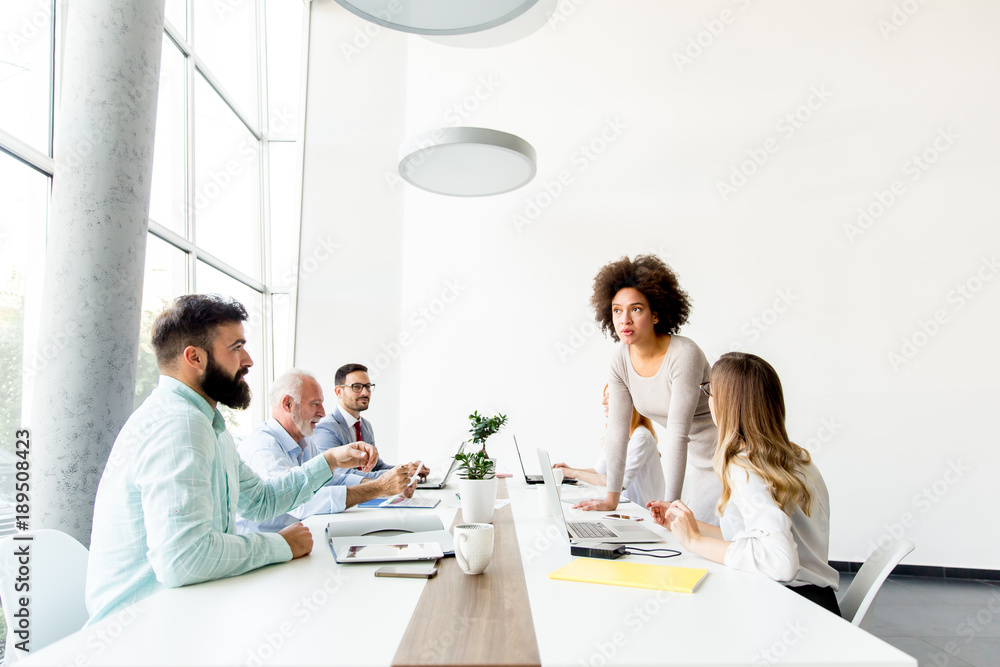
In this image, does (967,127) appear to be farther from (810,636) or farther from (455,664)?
(455,664)

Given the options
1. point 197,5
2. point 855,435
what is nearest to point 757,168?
point 855,435

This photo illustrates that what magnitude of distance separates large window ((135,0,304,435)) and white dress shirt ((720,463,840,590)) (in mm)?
3293

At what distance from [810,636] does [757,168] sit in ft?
14.0

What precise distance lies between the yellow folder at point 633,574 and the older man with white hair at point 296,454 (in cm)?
108

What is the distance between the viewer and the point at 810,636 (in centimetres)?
107

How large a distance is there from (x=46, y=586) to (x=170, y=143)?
127 inches

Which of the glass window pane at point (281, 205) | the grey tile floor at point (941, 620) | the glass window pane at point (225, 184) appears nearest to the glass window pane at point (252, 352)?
the glass window pane at point (225, 184)

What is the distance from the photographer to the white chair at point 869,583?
151 cm

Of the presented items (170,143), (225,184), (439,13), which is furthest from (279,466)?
(225,184)

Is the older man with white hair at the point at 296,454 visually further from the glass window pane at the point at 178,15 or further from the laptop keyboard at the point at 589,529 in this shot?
the glass window pane at the point at 178,15

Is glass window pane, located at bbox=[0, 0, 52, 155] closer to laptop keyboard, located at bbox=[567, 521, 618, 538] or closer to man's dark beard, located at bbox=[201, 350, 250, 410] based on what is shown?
man's dark beard, located at bbox=[201, 350, 250, 410]

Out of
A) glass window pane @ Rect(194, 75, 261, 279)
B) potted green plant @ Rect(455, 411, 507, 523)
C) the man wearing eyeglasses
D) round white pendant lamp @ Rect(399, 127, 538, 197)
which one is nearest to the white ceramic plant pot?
potted green plant @ Rect(455, 411, 507, 523)

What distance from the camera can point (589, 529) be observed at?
1940 mm

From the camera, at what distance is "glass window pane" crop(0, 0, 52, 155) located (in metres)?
2.45
